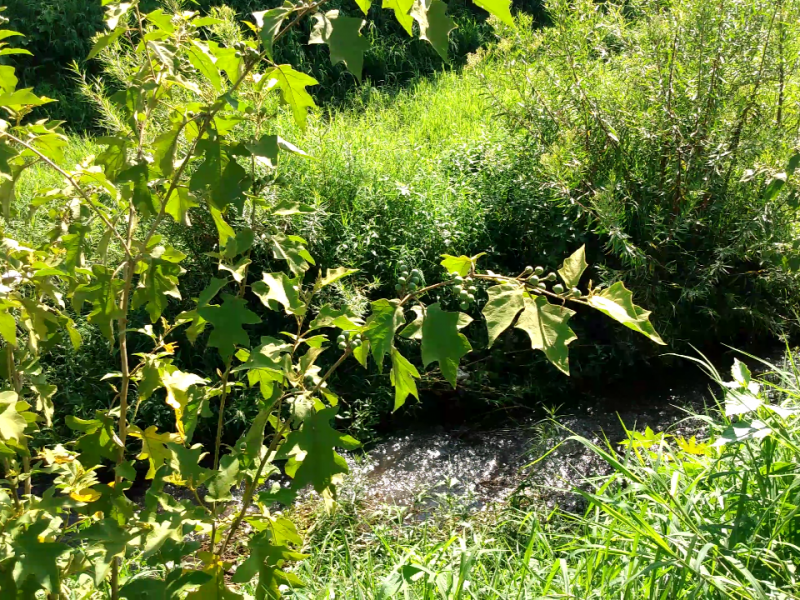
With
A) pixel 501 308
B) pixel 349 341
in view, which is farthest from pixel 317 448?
pixel 501 308

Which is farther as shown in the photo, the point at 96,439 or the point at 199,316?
the point at 96,439

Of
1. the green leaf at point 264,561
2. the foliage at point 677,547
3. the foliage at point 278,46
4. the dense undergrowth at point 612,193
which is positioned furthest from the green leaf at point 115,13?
the foliage at point 278,46

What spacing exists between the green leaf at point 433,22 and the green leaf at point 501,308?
36 cm

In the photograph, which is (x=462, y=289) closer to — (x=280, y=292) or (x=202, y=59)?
(x=280, y=292)

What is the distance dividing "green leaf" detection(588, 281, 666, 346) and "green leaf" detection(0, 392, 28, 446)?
99 cm

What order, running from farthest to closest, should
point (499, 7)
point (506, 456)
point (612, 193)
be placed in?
point (612, 193), point (506, 456), point (499, 7)

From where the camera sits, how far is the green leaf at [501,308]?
1125mm

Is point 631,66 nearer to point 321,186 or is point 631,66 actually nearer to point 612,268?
point 612,268

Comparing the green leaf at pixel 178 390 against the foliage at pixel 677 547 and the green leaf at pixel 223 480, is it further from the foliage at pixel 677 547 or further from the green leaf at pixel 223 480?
the foliage at pixel 677 547

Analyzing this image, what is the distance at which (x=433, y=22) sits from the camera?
106 centimetres

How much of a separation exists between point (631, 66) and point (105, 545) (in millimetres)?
3524

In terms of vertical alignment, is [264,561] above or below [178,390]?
below

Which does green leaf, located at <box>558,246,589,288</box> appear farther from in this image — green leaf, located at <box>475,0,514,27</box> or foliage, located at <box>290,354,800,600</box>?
foliage, located at <box>290,354,800,600</box>

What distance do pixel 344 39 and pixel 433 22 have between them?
0.44 feet
